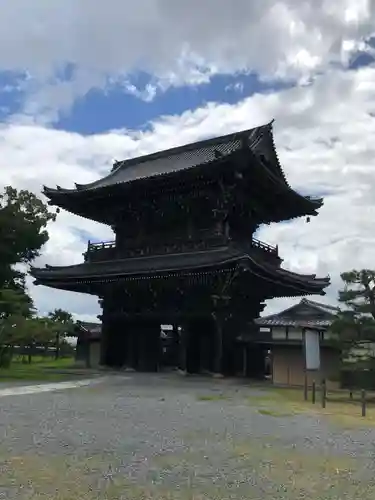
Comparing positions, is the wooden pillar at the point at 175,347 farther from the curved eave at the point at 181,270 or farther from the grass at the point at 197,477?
the grass at the point at 197,477

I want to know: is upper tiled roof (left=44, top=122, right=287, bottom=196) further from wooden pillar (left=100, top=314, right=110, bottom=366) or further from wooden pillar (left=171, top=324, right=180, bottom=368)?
wooden pillar (left=171, top=324, right=180, bottom=368)

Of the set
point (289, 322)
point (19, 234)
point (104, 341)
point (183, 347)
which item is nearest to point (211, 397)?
point (183, 347)

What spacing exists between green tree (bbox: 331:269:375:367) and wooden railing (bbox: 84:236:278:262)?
7452 millimetres

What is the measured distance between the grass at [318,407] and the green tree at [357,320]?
158 cm

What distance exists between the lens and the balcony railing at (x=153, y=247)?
24.7m

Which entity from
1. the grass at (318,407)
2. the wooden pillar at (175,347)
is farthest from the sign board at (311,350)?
the wooden pillar at (175,347)

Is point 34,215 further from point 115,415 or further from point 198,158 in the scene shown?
point 115,415

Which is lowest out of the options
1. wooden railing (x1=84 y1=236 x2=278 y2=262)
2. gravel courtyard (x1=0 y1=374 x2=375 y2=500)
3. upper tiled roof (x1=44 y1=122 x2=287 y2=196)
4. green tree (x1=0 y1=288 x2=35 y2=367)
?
gravel courtyard (x1=0 y1=374 x2=375 y2=500)

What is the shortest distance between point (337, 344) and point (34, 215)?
2438 centimetres

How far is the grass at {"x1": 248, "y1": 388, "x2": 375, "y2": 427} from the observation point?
1248 centimetres

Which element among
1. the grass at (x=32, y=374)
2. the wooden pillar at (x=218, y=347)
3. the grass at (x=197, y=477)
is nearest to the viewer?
the grass at (x=197, y=477)

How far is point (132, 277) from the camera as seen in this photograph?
24547mm

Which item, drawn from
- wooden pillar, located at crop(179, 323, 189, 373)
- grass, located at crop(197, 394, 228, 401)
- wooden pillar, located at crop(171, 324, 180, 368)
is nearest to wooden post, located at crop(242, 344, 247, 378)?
wooden pillar, located at crop(179, 323, 189, 373)

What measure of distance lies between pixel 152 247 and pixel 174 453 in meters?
18.9
